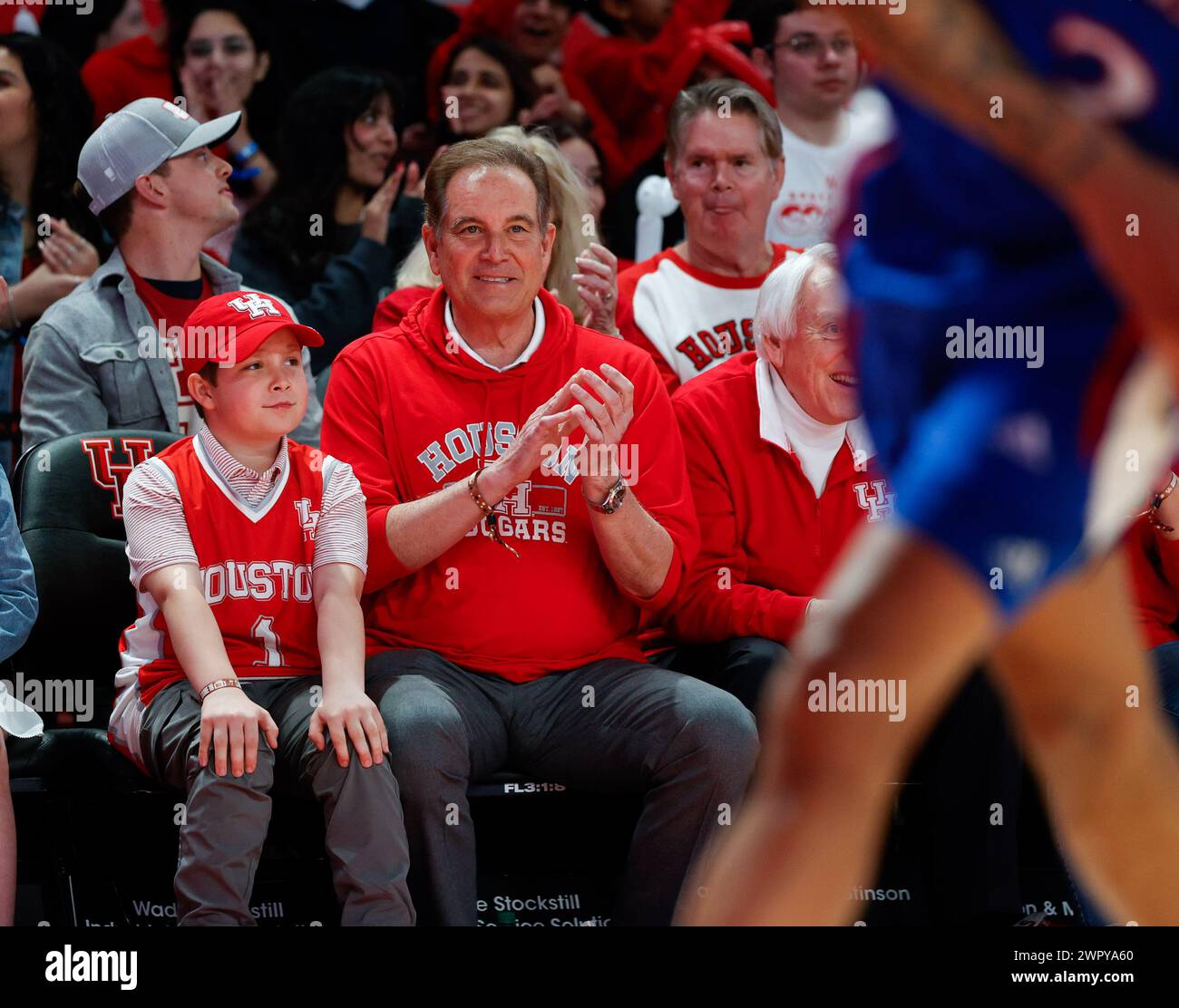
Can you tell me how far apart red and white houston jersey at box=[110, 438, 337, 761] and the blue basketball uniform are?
62.6 inches

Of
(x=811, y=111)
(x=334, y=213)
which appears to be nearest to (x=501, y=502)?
(x=334, y=213)

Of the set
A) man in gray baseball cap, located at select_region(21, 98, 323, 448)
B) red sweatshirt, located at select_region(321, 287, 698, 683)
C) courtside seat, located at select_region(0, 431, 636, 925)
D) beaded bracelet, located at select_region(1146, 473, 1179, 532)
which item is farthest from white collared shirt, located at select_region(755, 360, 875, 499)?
man in gray baseball cap, located at select_region(21, 98, 323, 448)

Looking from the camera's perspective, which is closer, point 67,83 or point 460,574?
point 460,574

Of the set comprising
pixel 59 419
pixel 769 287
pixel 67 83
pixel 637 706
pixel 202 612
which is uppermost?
pixel 67 83

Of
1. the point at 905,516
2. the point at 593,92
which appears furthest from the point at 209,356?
the point at 593,92

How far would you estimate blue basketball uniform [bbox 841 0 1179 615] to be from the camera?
5.13 feet

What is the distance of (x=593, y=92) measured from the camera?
5.60 metres

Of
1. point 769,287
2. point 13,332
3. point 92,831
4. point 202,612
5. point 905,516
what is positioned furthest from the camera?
point 13,332

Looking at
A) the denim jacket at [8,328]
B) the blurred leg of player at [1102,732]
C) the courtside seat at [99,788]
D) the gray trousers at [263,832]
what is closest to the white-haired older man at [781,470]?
the courtside seat at [99,788]

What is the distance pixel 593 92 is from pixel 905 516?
427cm

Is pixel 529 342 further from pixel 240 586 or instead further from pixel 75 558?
pixel 75 558

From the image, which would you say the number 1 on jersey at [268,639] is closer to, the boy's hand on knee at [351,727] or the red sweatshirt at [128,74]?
the boy's hand on knee at [351,727]

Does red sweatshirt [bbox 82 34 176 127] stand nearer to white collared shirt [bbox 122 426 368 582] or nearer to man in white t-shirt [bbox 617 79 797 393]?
man in white t-shirt [bbox 617 79 797 393]

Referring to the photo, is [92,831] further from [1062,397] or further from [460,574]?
[1062,397]
